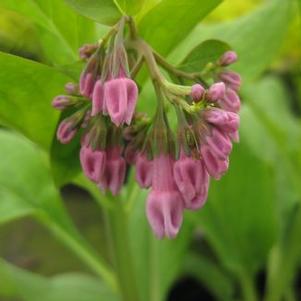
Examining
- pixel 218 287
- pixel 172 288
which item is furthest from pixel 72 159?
pixel 172 288

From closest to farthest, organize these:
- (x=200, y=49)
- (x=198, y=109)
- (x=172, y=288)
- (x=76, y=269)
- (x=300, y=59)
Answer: (x=198, y=109) → (x=200, y=49) → (x=172, y=288) → (x=76, y=269) → (x=300, y=59)

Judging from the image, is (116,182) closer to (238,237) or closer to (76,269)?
(238,237)

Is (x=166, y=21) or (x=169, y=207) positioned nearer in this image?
(x=169, y=207)

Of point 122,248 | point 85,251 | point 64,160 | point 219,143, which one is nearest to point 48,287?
point 85,251

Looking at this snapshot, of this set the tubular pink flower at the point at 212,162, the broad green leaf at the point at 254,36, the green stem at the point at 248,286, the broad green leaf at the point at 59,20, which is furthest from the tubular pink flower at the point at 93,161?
the green stem at the point at 248,286

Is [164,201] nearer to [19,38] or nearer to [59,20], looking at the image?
[59,20]

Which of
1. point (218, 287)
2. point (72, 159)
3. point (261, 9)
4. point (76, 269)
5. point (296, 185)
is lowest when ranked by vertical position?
point (76, 269)

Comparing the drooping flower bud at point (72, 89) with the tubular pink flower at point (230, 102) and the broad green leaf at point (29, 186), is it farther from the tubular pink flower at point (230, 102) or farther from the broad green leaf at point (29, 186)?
the broad green leaf at point (29, 186)

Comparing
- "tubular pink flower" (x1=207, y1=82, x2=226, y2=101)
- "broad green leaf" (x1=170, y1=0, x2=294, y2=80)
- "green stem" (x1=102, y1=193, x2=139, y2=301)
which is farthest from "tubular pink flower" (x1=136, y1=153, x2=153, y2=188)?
"broad green leaf" (x1=170, y1=0, x2=294, y2=80)

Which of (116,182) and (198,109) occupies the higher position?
(198,109)
